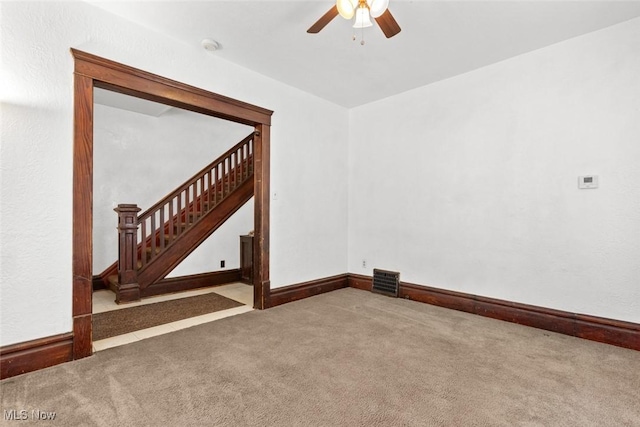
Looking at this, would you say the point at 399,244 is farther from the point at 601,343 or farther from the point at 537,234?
the point at 601,343

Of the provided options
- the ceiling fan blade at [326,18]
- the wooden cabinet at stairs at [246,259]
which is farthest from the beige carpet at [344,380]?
the ceiling fan blade at [326,18]

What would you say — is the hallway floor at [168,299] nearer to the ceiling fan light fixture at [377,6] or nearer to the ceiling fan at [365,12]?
the ceiling fan at [365,12]

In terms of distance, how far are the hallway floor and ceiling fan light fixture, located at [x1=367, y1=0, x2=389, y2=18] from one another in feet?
10.4

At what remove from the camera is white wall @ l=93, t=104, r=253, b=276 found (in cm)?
496

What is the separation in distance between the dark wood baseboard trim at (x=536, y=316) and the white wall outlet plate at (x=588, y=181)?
120 cm

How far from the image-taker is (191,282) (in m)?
4.82

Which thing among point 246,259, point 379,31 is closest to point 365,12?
point 379,31

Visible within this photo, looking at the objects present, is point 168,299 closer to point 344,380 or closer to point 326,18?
point 344,380

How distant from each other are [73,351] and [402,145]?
4098 millimetres

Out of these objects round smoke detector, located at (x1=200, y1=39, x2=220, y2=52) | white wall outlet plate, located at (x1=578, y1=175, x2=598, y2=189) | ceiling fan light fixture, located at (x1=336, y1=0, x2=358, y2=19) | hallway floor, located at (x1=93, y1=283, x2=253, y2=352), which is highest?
round smoke detector, located at (x1=200, y1=39, x2=220, y2=52)

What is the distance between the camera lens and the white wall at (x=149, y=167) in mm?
4965

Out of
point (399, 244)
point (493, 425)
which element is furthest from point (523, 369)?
point (399, 244)

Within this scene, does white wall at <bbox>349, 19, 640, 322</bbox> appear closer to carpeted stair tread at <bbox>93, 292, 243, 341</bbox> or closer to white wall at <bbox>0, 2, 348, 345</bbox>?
carpeted stair tread at <bbox>93, 292, 243, 341</bbox>

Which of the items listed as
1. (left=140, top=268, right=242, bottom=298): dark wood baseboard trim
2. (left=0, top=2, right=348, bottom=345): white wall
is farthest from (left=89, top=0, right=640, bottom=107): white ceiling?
(left=140, top=268, right=242, bottom=298): dark wood baseboard trim
